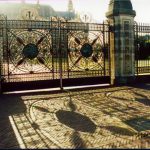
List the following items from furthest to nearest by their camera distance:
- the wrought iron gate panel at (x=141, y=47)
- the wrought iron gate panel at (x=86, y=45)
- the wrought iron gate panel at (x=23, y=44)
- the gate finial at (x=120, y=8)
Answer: the wrought iron gate panel at (x=141, y=47)
the gate finial at (x=120, y=8)
the wrought iron gate panel at (x=86, y=45)
the wrought iron gate panel at (x=23, y=44)

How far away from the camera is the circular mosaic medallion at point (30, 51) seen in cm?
1205

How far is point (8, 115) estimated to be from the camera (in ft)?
27.5

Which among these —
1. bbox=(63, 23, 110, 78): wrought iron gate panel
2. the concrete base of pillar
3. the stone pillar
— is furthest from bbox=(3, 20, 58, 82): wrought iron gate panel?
the concrete base of pillar

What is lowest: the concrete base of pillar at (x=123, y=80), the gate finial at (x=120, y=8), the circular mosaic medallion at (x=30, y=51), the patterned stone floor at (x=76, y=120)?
the patterned stone floor at (x=76, y=120)

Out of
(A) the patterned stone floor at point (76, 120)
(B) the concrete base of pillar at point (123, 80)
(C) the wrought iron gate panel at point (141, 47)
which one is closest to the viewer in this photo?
(A) the patterned stone floor at point (76, 120)

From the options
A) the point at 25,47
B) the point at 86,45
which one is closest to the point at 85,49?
the point at 86,45

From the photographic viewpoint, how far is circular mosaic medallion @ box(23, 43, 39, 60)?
12.1m

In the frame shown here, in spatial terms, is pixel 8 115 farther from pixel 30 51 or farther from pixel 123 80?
pixel 123 80

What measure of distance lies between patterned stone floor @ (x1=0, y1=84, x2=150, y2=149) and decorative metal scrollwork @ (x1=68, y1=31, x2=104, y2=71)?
2163 mm

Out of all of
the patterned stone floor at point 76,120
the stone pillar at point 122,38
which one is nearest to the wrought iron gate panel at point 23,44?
the patterned stone floor at point 76,120

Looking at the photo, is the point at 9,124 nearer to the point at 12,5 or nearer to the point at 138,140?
the point at 138,140

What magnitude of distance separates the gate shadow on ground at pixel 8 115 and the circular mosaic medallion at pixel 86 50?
12.7 ft

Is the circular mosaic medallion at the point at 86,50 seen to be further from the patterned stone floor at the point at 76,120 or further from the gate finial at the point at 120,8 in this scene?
the patterned stone floor at the point at 76,120

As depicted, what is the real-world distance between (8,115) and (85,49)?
5949 mm
